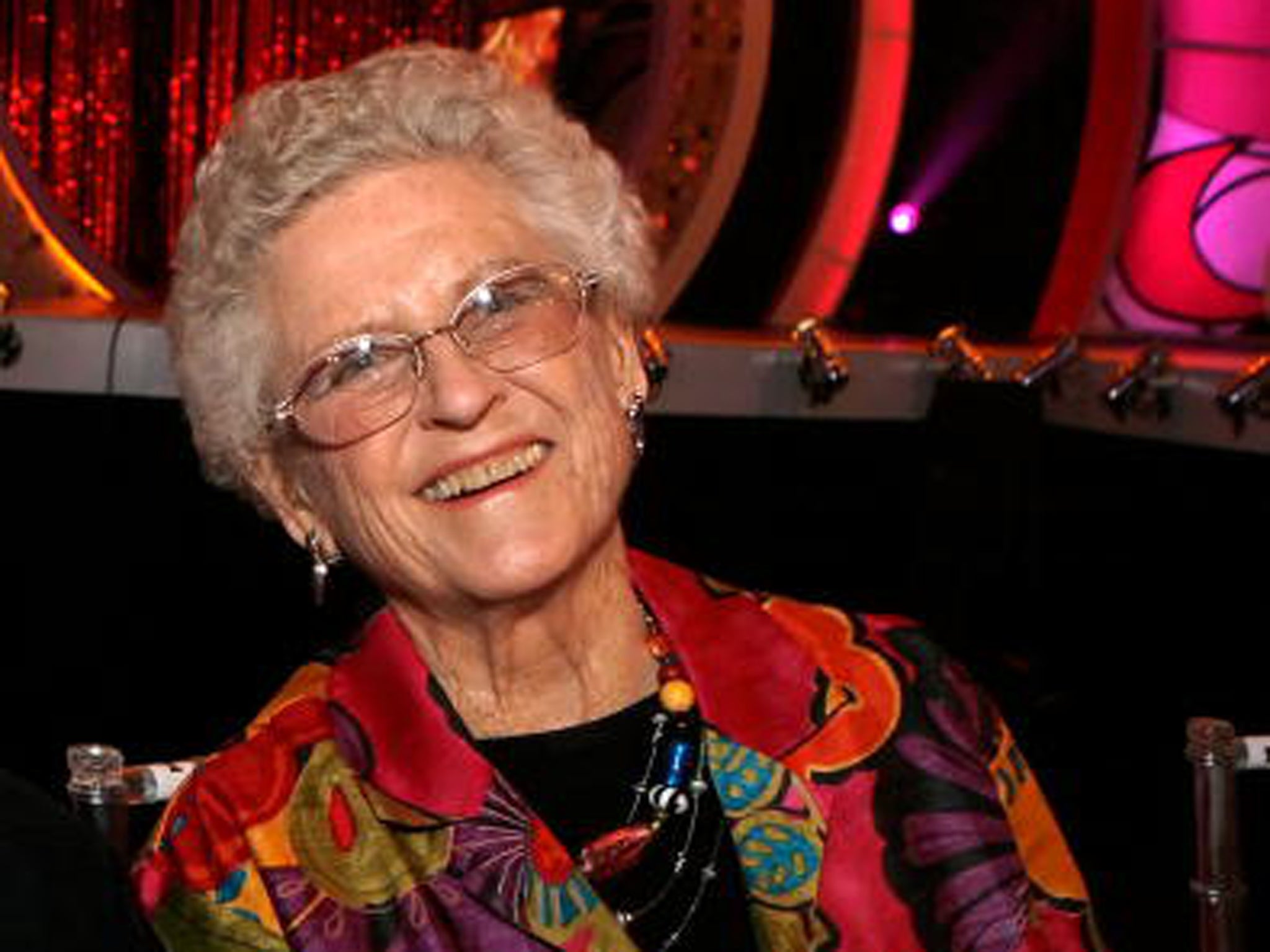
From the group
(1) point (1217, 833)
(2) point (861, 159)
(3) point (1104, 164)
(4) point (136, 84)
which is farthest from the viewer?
(3) point (1104, 164)

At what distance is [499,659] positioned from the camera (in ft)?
5.21

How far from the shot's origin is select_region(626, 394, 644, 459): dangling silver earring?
1.60 m

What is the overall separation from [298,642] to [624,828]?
133cm

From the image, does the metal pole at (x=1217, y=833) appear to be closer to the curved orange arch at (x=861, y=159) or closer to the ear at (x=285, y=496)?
the ear at (x=285, y=496)

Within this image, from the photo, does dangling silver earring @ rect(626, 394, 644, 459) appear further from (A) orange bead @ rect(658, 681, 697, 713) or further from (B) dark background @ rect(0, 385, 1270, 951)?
(B) dark background @ rect(0, 385, 1270, 951)

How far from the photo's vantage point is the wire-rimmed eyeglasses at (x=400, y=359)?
149cm

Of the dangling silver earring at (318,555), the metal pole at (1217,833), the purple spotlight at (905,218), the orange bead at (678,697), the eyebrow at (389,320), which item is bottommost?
the purple spotlight at (905,218)

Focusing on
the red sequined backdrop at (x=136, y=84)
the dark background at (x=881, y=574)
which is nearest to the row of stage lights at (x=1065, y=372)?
the dark background at (x=881, y=574)

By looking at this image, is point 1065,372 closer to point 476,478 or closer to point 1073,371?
point 1073,371

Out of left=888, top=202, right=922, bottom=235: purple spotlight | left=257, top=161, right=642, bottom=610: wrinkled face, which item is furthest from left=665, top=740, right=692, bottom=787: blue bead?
left=888, top=202, right=922, bottom=235: purple spotlight

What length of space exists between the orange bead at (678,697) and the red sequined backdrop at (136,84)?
2717 mm

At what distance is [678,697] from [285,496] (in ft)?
1.13

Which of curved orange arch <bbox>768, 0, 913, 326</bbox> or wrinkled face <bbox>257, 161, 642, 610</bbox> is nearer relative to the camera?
wrinkled face <bbox>257, 161, 642, 610</bbox>

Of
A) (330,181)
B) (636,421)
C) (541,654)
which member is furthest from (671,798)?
(330,181)
